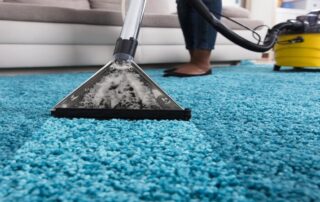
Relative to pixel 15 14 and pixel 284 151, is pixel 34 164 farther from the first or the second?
pixel 15 14

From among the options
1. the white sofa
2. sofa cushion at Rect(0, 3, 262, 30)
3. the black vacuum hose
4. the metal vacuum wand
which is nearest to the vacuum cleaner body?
the black vacuum hose

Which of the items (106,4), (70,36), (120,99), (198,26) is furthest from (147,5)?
(120,99)

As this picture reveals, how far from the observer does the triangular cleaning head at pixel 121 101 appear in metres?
0.58

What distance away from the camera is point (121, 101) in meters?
0.59

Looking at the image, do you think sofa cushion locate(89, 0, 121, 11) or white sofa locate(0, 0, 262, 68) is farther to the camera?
sofa cushion locate(89, 0, 121, 11)

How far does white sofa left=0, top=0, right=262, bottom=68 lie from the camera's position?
5.05 feet

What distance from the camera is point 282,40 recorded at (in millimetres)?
1820

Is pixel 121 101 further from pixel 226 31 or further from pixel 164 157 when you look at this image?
pixel 226 31

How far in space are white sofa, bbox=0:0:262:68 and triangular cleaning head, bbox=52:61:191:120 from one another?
1.12 metres

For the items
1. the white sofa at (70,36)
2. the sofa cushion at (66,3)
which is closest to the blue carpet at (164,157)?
the white sofa at (70,36)

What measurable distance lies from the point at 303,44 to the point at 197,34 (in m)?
0.71

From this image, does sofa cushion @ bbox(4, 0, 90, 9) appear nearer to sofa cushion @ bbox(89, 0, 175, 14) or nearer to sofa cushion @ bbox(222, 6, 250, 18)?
sofa cushion @ bbox(89, 0, 175, 14)

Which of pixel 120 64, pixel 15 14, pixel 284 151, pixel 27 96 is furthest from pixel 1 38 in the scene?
pixel 284 151

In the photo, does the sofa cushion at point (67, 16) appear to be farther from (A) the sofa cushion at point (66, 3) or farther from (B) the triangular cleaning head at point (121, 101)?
(B) the triangular cleaning head at point (121, 101)
